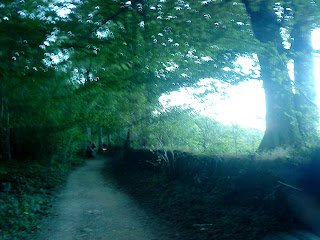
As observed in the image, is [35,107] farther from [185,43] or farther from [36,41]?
[185,43]

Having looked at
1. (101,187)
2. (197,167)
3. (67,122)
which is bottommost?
(101,187)

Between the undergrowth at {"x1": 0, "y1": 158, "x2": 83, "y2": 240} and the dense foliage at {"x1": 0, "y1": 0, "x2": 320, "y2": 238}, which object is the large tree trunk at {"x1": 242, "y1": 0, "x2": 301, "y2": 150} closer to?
the dense foliage at {"x1": 0, "y1": 0, "x2": 320, "y2": 238}

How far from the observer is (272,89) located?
28.7 ft

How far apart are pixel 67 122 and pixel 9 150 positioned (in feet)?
18.3

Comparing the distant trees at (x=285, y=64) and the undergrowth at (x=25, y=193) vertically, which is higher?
the distant trees at (x=285, y=64)

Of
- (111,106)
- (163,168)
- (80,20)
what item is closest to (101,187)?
(163,168)

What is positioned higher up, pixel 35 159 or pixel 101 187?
pixel 35 159

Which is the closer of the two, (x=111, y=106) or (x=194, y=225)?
(x=194, y=225)

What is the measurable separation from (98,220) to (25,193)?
169 inches

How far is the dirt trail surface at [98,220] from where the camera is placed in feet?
20.4

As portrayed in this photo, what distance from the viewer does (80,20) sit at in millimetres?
7348

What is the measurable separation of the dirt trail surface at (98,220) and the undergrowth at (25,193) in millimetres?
423

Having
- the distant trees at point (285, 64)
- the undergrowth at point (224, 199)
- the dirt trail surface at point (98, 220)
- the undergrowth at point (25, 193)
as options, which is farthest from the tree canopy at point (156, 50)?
the dirt trail surface at point (98, 220)

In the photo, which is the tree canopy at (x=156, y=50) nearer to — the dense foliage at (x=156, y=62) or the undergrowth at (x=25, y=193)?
the dense foliage at (x=156, y=62)
